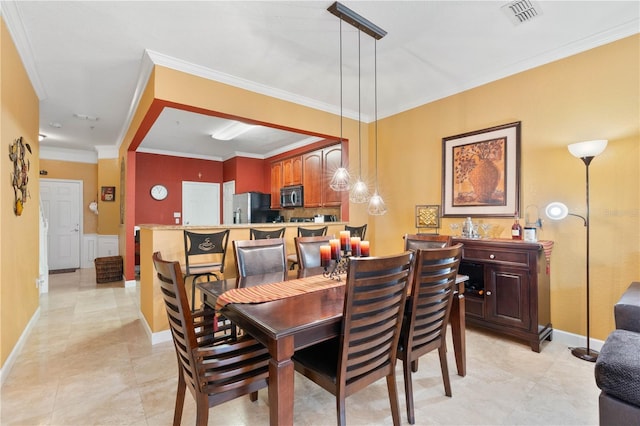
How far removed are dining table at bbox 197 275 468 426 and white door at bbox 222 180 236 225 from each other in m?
5.30

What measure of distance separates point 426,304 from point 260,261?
1.28m

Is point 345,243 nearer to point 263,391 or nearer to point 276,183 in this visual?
point 263,391

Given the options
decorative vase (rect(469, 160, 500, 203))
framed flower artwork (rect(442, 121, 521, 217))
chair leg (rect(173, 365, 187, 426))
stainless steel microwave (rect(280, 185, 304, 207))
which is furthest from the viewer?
stainless steel microwave (rect(280, 185, 304, 207))

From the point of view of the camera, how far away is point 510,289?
107 inches

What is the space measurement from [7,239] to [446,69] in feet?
13.8

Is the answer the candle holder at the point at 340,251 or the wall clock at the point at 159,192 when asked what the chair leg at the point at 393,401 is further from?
the wall clock at the point at 159,192

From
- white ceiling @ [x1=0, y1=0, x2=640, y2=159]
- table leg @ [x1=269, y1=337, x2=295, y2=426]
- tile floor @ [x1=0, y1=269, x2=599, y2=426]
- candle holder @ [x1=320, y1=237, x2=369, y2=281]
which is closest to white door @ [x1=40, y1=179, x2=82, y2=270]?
white ceiling @ [x1=0, y1=0, x2=640, y2=159]

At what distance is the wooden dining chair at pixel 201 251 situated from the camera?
9.29 feet

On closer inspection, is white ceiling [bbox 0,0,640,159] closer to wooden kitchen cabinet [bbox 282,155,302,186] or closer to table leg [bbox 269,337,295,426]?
wooden kitchen cabinet [bbox 282,155,302,186]

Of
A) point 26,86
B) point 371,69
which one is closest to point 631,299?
point 371,69

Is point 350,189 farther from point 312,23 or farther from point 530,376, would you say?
point 530,376

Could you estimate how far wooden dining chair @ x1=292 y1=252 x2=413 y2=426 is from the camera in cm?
133

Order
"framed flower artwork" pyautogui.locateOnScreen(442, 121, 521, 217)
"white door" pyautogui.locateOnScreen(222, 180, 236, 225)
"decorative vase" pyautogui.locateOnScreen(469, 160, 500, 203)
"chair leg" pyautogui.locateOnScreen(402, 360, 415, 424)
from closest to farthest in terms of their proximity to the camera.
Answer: "chair leg" pyautogui.locateOnScreen(402, 360, 415, 424)
"framed flower artwork" pyautogui.locateOnScreen(442, 121, 521, 217)
"decorative vase" pyautogui.locateOnScreen(469, 160, 500, 203)
"white door" pyautogui.locateOnScreen(222, 180, 236, 225)

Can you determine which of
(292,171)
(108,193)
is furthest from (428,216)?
(108,193)
